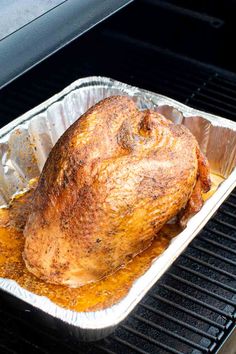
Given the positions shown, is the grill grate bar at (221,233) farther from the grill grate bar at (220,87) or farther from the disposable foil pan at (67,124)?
the grill grate bar at (220,87)

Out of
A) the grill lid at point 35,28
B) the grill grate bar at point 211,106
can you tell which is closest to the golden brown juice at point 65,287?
the grill lid at point 35,28

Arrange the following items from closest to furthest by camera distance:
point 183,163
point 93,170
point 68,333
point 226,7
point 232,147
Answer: point 68,333
point 93,170
point 183,163
point 232,147
point 226,7

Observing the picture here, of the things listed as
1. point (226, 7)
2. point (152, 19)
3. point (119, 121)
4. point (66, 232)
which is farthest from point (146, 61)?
point (66, 232)

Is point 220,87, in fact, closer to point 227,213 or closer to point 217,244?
point 227,213

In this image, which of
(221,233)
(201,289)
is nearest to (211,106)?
(221,233)

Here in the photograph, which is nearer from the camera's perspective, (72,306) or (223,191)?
(72,306)

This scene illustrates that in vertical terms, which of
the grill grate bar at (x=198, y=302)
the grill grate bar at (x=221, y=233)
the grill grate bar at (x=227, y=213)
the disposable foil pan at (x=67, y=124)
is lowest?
the grill grate bar at (x=227, y=213)

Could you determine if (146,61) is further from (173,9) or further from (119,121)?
(119,121)
